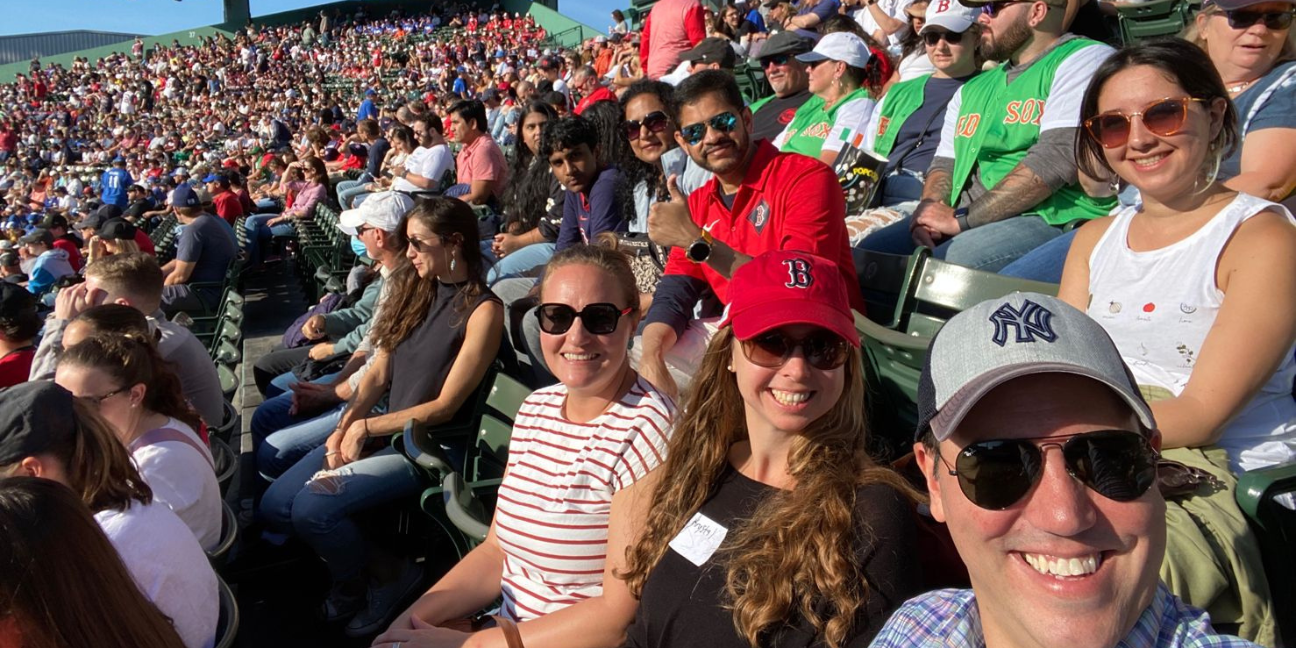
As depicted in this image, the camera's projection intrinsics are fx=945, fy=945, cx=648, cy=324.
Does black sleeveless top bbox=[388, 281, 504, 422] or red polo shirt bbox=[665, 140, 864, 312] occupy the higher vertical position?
red polo shirt bbox=[665, 140, 864, 312]

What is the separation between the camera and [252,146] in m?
25.4

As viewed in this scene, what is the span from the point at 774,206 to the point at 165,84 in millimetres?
40254

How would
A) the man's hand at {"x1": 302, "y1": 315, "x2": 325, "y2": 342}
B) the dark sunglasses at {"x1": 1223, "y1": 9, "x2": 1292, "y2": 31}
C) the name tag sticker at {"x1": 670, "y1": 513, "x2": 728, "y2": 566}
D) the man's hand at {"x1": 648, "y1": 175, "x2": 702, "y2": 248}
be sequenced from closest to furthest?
the name tag sticker at {"x1": 670, "y1": 513, "x2": 728, "y2": 566} → the dark sunglasses at {"x1": 1223, "y1": 9, "x2": 1292, "y2": 31} → the man's hand at {"x1": 648, "y1": 175, "x2": 702, "y2": 248} → the man's hand at {"x1": 302, "y1": 315, "x2": 325, "y2": 342}

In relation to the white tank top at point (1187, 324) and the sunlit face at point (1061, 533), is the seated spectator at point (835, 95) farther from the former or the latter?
the sunlit face at point (1061, 533)

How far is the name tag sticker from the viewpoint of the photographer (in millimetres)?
1834

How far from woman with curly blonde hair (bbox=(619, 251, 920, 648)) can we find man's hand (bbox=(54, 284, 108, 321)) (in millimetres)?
3802

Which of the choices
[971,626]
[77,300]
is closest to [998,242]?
[971,626]

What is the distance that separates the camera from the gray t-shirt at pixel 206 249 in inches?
314

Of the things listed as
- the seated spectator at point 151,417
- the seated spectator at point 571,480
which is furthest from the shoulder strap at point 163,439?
the seated spectator at point 571,480

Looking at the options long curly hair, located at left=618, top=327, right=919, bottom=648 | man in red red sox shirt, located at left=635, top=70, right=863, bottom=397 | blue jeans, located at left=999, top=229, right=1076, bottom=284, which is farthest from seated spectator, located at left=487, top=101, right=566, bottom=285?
long curly hair, located at left=618, top=327, right=919, bottom=648

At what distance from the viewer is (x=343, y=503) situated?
348cm

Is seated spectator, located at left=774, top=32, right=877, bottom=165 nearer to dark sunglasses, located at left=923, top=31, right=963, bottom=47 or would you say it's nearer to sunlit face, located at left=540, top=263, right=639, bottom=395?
dark sunglasses, located at left=923, top=31, right=963, bottom=47

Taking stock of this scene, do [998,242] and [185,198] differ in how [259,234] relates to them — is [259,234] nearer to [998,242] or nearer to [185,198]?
[185,198]

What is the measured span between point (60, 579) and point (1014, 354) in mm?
1642
